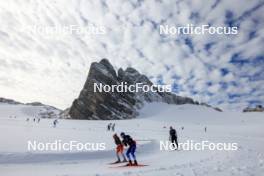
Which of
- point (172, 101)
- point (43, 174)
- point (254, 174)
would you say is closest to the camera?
point (254, 174)

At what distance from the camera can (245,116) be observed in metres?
104

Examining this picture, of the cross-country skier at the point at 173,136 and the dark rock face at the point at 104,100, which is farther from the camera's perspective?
the dark rock face at the point at 104,100

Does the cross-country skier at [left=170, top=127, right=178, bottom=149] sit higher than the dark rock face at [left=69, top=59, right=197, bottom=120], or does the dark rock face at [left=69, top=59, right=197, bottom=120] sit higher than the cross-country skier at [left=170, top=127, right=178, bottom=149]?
the dark rock face at [left=69, top=59, right=197, bottom=120]

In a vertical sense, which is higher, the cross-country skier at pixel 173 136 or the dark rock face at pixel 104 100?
the dark rock face at pixel 104 100

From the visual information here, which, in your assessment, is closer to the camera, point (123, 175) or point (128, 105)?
point (123, 175)

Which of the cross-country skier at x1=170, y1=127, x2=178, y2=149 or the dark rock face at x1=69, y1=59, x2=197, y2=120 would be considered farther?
the dark rock face at x1=69, y1=59, x2=197, y2=120

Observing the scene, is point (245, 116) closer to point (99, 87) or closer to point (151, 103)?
point (151, 103)

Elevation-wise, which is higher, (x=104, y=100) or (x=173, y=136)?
(x=104, y=100)

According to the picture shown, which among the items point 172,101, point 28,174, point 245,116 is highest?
point 172,101

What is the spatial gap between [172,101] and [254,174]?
15687cm

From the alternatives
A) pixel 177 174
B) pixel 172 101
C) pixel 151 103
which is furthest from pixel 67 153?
pixel 172 101

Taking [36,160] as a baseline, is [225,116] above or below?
above

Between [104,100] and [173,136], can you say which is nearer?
[173,136]

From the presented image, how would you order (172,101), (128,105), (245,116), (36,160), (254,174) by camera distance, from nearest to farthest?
(254,174) < (36,160) < (245,116) < (128,105) < (172,101)
